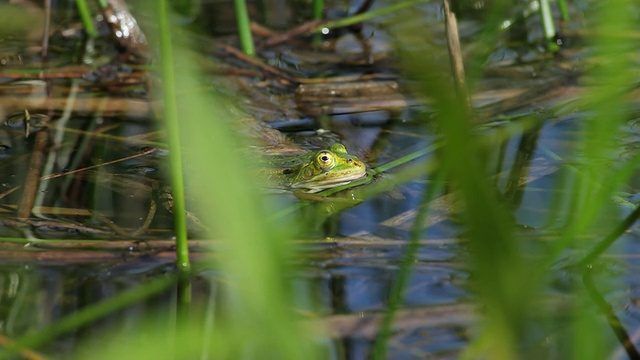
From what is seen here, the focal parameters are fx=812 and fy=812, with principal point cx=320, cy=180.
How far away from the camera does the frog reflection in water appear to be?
13.5 ft

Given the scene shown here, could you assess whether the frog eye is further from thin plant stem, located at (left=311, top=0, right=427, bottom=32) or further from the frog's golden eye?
thin plant stem, located at (left=311, top=0, right=427, bottom=32)

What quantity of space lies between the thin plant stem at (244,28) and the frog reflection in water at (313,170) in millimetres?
1047

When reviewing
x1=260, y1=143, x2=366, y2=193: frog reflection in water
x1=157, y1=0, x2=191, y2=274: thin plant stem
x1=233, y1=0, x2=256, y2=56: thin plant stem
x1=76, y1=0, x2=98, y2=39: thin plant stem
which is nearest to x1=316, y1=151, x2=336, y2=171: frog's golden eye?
x1=260, y1=143, x2=366, y2=193: frog reflection in water

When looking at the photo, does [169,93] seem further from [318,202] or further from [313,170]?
[313,170]

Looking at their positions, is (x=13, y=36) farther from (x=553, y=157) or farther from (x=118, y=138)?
(x=553, y=157)

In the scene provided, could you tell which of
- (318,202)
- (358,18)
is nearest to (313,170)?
(318,202)

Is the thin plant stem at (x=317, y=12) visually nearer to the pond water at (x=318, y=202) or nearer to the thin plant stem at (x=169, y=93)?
the pond water at (x=318, y=202)

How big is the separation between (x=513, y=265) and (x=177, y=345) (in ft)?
1.76

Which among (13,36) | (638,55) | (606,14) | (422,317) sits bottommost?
(422,317)

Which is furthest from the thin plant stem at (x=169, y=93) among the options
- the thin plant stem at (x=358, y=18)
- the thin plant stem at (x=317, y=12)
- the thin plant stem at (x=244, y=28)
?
the thin plant stem at (x=358, y=18)

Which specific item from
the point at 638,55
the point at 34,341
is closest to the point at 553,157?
the point at 638,55

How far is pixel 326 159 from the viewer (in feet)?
13.5

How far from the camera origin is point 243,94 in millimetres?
5270

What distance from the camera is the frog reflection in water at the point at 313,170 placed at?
4.10 metres
